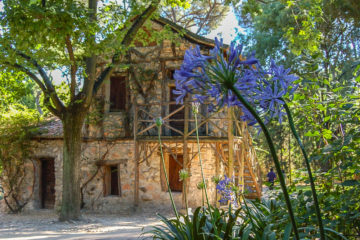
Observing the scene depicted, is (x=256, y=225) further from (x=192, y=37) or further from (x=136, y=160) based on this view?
(x=192, y=37)

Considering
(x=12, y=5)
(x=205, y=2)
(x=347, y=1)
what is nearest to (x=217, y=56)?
(x=12, y=5)

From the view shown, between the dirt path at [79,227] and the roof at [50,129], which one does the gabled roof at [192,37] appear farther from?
the dirt path at [79,227]

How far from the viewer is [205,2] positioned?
21203 mm

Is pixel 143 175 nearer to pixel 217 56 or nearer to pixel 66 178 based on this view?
pixel 66 178

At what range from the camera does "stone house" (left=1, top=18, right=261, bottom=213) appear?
12.4m

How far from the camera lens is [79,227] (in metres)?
9.48

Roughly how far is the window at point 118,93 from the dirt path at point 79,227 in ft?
12.9

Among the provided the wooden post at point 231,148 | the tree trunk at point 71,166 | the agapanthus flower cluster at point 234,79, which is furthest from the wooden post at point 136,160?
the agapanthus flower cluster at point 234,79

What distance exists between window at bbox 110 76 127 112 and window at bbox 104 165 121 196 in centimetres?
216

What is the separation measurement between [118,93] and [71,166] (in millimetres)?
4391

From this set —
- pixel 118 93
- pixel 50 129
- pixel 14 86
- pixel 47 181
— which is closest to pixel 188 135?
pixel 118 93

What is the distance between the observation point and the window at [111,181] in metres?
13.5

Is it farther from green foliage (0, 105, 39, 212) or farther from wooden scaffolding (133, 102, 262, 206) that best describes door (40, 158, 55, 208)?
wooden scaffolding (133, 102, 262, 206)

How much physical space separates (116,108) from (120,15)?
4380 millimetres
